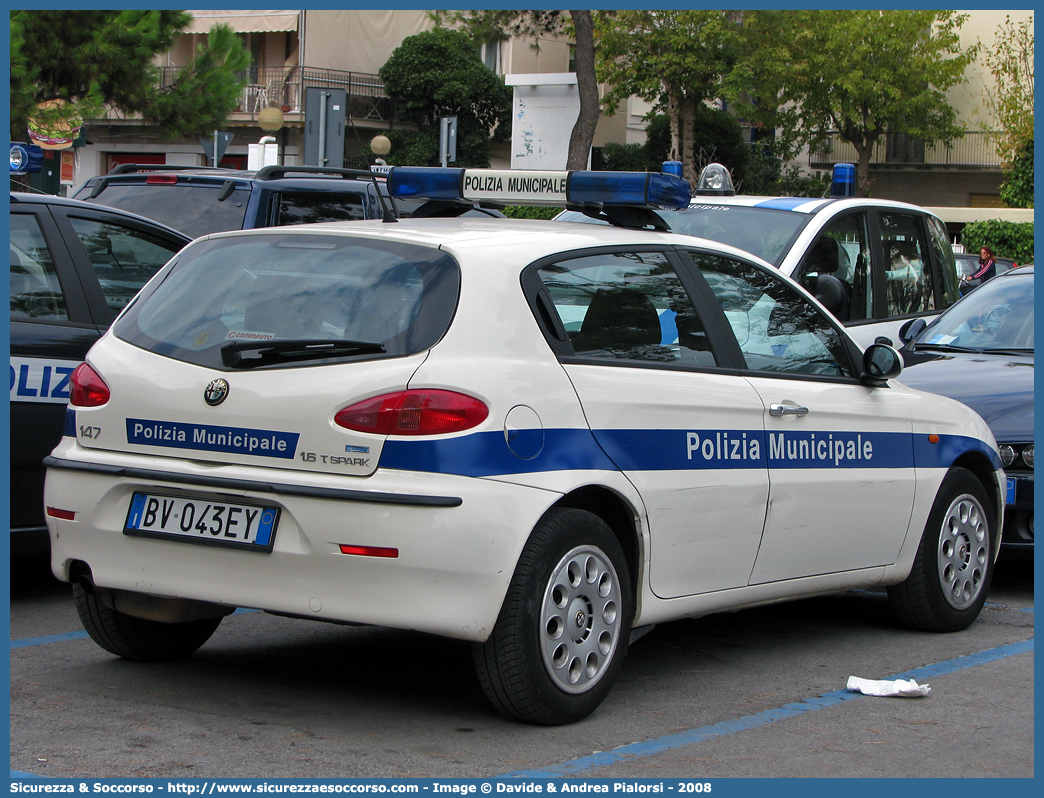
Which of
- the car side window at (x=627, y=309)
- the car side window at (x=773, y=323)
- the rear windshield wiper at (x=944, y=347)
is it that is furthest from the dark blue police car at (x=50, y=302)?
the rear windshield wiper at (x=944, y=347)

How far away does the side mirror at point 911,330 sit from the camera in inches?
349

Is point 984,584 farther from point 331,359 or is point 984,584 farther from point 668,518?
point 331,359

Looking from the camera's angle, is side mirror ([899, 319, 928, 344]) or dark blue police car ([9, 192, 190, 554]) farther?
side mirror ([899, 319, 928, 344])

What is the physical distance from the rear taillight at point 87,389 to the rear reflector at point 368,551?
42.4 inches

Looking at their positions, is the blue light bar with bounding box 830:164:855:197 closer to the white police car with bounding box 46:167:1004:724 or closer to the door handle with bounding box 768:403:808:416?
the white police car with bounding box 46:167:1004:724

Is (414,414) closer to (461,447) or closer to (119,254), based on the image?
(461,447)

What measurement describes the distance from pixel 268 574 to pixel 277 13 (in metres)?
43.2

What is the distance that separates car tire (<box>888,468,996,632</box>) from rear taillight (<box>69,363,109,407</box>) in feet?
11.1

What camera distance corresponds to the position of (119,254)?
22.5ft

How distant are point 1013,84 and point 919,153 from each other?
20.0ft

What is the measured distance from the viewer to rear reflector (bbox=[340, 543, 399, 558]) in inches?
166

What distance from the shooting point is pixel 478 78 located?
47.4 meters

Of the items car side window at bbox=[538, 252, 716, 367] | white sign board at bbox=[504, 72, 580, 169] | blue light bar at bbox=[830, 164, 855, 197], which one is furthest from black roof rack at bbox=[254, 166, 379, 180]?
white sign board at bbox=[504, 72, 580, 169]

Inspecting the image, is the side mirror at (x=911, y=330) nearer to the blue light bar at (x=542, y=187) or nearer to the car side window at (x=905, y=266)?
the car side window at (x=905, y=266)
